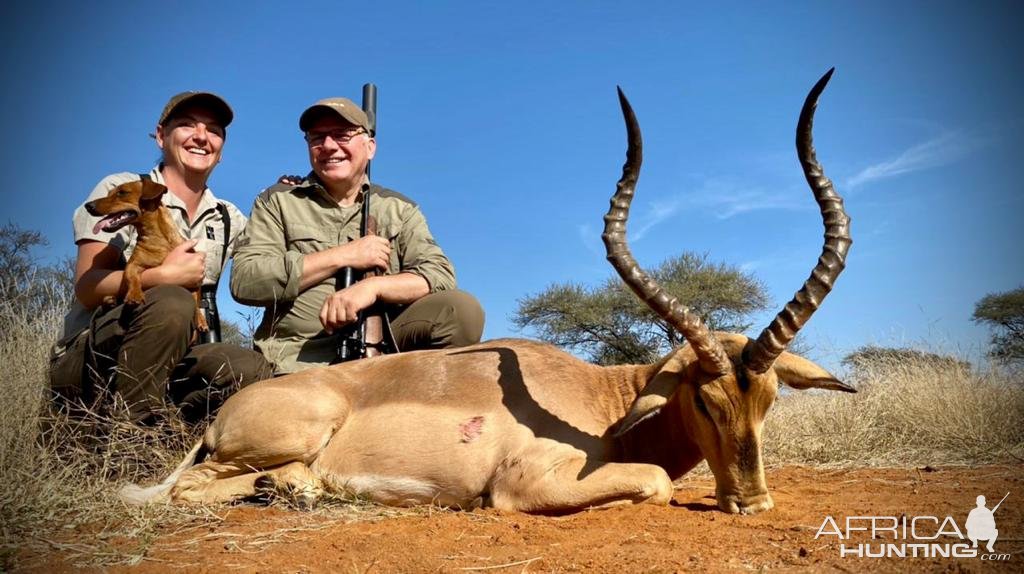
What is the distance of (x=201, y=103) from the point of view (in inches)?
228

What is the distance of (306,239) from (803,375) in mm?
4004

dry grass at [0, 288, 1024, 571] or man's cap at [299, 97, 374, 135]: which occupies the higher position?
man's cap at [299, 97, 374, 135]

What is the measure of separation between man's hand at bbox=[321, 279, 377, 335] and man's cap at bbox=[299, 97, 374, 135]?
1.53 m

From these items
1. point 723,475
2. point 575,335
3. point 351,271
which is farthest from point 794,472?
point 575,335

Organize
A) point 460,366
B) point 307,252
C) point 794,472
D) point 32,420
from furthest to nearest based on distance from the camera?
point 307,252
point 794,472
point 32,420
point 460,366

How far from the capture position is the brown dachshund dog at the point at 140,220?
510 cm

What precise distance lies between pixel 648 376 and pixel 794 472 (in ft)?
5.98

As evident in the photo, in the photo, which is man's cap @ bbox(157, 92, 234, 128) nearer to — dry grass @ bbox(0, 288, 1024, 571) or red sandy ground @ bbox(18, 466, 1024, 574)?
dry grass @ bbox(0, 288, 1024, 571)

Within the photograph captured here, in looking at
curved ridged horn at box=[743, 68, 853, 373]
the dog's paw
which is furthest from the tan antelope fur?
the dog's paw

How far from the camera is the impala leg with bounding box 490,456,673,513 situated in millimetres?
3646

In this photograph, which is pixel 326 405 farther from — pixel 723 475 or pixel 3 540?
pixel 723 475

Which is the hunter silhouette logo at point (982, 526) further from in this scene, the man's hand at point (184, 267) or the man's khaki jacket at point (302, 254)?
the man's hand at point (184, 267)

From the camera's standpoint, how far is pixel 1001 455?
19.1 ft

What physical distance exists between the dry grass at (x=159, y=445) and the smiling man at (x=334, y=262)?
44.0 inches
